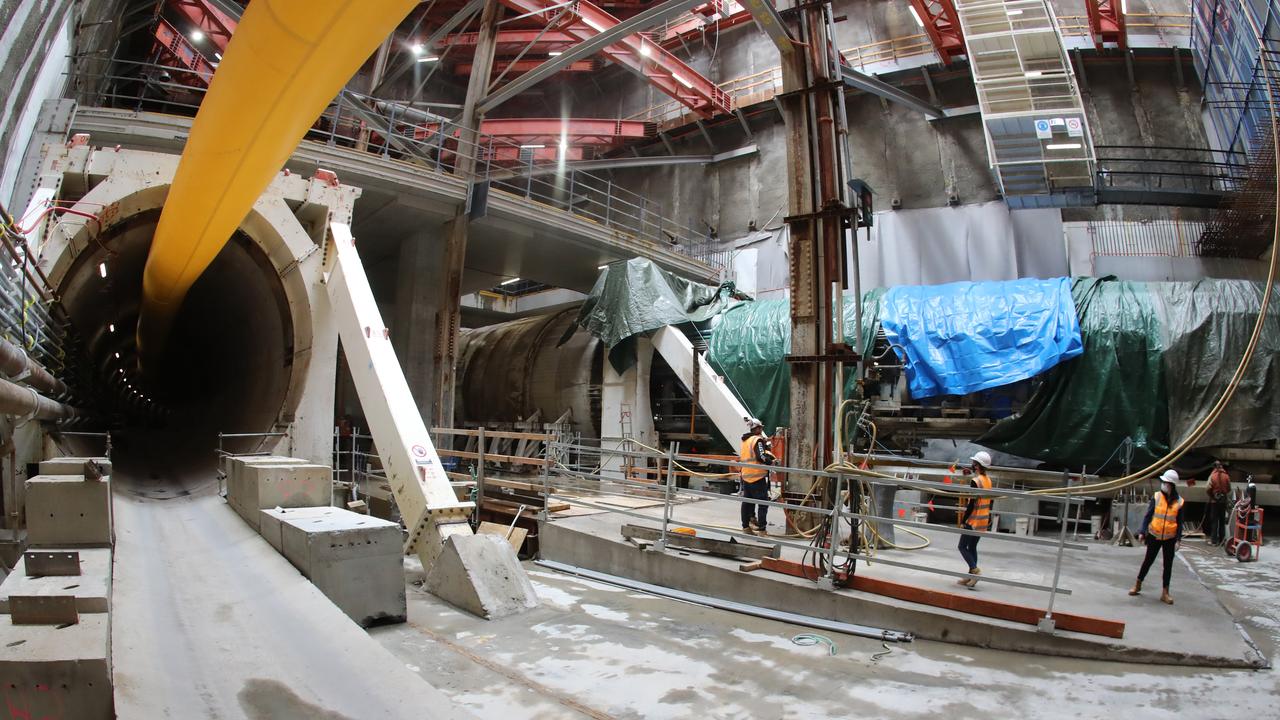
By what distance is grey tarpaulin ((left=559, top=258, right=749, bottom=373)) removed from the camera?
13.4 meters

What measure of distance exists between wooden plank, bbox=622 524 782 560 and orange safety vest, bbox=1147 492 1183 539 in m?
3.32

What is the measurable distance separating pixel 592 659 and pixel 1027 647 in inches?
125

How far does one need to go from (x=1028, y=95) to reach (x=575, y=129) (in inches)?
552

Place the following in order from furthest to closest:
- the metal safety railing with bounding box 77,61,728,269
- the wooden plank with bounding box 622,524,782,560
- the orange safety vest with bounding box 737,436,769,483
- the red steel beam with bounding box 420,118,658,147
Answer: the red steel beam with bounding box 420,118,658,147
the metal safety railing with bounding box 77,61,728,269
the orange safety vest with bounding box 737,436,769,483
the wooden plank with bounding box 622,524,782,560

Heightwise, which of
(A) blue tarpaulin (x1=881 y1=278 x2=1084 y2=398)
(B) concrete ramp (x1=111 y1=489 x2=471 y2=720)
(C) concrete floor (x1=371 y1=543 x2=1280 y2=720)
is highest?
(A) blue tarpaulin (x1=881 y1=278 x2=1084 y2=398)

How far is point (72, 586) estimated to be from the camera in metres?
3.01

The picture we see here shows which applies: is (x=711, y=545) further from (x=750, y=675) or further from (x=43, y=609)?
(x=43, y=609)

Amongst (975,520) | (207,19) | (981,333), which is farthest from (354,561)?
(207,19)

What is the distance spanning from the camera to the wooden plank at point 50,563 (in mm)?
3249

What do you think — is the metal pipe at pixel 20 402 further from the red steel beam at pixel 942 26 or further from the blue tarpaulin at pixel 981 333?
the red steel beam at pixel 942 26

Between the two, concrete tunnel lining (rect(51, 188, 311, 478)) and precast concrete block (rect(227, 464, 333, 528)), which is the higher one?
concrete tunnel lining (rect(51, 188, 311, 478))

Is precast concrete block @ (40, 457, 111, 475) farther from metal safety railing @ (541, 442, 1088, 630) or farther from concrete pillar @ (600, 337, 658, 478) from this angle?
concrete pillar @ (600, 337, 658, 478)

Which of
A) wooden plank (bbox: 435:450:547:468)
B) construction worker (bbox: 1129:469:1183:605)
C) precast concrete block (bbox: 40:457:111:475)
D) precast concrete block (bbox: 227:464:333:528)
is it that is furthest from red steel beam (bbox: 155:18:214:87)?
construction worker (bbox: 1129:469:1183:605)

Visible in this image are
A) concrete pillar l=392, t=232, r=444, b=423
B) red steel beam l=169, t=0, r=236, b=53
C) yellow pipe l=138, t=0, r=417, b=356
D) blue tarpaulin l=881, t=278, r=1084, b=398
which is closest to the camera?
yellow pipe l=138, t=0, r=417, b=356
